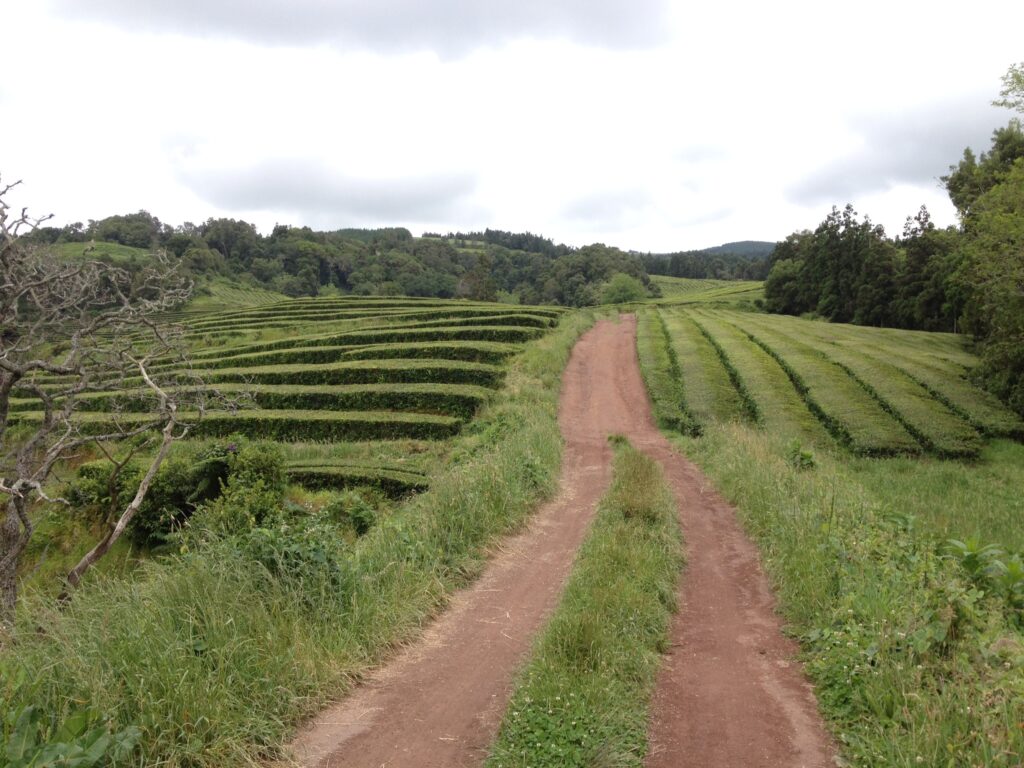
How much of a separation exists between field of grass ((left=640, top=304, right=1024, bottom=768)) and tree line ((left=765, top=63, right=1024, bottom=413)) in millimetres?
3351

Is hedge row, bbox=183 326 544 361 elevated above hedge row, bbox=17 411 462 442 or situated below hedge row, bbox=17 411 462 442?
above

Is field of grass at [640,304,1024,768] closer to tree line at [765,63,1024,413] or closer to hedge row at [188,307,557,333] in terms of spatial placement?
tree line at [765,63,1024,413]

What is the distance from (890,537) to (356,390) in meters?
18.4

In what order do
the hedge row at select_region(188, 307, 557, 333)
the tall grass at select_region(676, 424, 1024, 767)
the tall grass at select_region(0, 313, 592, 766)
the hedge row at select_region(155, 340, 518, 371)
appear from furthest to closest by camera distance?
the hedge row at select_region(188, 307, 557, 333) → the hedge row at select_region(155, 340, 518, 371) → the tall grass at select_region(0, 313, 592, 766) → the tall grass at select_region(676, 424, 1024, 767)

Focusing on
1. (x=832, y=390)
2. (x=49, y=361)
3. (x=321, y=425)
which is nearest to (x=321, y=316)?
(x=321, y=425)

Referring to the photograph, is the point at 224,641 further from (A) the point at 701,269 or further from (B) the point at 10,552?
(A) the point at 701,269

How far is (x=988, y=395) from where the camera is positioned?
25.1 metres

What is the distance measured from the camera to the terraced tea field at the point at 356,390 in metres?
18.3

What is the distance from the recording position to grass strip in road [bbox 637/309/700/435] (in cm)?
2045

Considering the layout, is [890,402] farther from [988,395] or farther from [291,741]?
[291,741]

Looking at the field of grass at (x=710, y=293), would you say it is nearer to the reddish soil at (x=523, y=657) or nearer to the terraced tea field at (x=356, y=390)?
the terraced tea field at (x=356, y=390)

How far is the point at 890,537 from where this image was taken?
7902 millimetres

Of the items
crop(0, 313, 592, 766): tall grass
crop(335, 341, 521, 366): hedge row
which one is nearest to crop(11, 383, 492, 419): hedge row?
crop(335, 341, 521, 366): hedge row

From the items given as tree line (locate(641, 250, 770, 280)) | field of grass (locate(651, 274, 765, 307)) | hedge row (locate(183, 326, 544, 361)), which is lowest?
hedge row (locate(183, 326, 544, 361))
